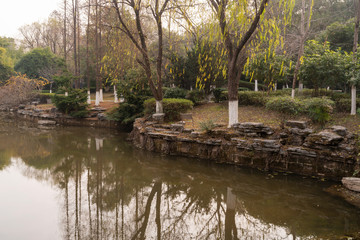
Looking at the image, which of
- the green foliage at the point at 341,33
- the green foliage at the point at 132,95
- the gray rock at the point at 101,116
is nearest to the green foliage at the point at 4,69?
the gray rock at the point at 101,116

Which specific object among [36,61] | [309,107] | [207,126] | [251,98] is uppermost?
[36,61]

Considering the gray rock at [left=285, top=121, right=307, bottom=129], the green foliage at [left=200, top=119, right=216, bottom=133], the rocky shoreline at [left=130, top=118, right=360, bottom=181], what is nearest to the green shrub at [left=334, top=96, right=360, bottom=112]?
the rocky shoreline at [left=130, top=118, right=360, bottom=181]

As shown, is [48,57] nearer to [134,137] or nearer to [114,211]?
[134,137]

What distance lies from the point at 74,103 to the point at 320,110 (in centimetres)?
1447

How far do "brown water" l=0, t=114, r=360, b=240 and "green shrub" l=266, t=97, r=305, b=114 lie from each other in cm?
294

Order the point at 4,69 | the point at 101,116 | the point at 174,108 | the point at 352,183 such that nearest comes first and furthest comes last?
1. the point at 352,183
2. the point at 174,108
3. the point at 101,116
4. the point at 4,69

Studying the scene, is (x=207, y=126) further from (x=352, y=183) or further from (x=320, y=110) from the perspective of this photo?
(x=352, y=183)

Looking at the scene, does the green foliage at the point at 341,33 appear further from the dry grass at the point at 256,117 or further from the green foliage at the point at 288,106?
the green foliage at the point at 288,106

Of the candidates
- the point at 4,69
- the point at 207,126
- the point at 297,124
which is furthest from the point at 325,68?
the point at 4,69

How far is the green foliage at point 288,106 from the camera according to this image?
353 inches

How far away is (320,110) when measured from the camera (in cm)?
800

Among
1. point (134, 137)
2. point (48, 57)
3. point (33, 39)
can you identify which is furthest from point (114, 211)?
point (33, 39)

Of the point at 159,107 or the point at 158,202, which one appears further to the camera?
the point at 159,107

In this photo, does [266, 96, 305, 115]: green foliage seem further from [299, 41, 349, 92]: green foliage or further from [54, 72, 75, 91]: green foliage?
[54, 72, 75, 91]: green foliage
